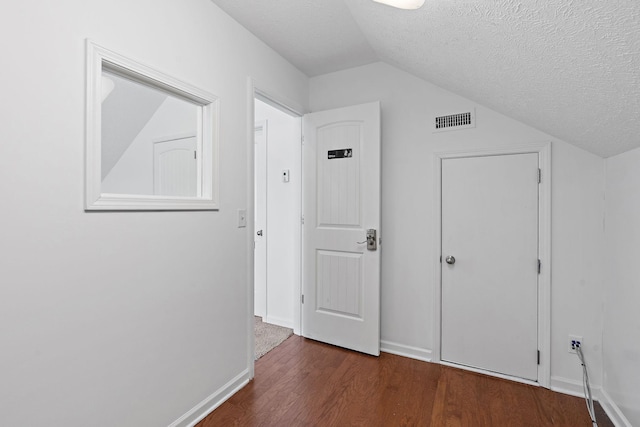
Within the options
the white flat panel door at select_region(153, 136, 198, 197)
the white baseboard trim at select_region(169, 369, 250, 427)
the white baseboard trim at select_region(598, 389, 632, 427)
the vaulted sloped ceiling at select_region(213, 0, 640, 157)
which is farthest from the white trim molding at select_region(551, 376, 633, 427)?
the white flat panel door at select_region(153, 136, 198, 197)

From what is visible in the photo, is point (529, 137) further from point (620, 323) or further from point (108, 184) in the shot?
point (108, 184)

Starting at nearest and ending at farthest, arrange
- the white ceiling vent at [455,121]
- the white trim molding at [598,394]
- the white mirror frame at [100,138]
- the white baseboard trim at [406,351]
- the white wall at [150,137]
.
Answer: the white mirror frame at [100,138]
the white trim molding at [598,394]
the white wall at [150,137]
the white ceiling vent at [455,121]
the white baseboard trim at [406,351]

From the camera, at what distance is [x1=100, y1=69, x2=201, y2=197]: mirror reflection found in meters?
1.64

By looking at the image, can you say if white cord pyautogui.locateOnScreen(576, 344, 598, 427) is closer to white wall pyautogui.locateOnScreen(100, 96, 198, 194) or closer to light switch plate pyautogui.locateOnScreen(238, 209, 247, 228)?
light switch plate pyautogui.locateOnScreen(238, 209, 247, 228)

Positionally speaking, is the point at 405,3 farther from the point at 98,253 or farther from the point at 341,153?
the point at 98,253

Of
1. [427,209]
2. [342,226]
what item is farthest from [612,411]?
[342,226]

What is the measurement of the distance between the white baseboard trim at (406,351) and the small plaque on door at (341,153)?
169 centimetres

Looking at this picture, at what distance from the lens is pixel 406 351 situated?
2.50m

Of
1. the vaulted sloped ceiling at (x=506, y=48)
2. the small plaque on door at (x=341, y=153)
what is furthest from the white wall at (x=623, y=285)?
the small plaque on door at (x=341, y=153)

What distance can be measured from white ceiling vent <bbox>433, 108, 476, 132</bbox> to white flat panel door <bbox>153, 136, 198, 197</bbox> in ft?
6.07

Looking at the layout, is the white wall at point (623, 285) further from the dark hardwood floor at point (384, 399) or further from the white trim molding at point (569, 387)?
the dark hardwood floor at point (384, 399)

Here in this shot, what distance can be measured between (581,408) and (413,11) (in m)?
2.53

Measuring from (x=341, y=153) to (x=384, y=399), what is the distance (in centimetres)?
191

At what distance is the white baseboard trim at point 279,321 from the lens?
3127mm
